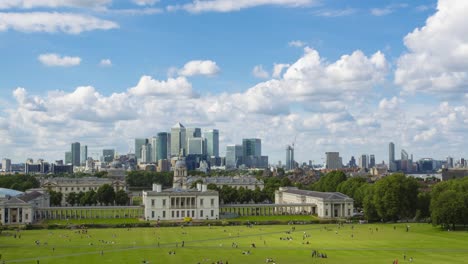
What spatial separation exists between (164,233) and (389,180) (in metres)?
44.4

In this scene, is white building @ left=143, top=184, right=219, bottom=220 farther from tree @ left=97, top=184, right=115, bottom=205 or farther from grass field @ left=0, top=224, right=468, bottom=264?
grass field @ left=0, top=224, right=468, bottom=264

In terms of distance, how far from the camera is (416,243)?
89.0 metres

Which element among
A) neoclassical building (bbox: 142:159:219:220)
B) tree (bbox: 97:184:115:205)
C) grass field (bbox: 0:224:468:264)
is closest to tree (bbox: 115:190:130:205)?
tree (bbox: 97:184:115:205)

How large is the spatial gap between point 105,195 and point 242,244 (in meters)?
79.4

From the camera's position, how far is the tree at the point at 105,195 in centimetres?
16200

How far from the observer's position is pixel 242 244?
295 ft

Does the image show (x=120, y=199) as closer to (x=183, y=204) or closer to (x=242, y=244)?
(x=183, y=204)

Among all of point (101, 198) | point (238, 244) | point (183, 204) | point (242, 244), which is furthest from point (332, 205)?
point (101, 198)

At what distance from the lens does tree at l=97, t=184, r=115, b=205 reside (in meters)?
162

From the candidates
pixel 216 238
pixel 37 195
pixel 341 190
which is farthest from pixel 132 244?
pixel 341 190

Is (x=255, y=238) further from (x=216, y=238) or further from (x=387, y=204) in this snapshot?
(x=387, y=204)

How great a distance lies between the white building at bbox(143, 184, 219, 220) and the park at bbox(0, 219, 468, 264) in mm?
21229

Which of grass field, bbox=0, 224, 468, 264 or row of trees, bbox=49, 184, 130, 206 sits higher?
row of trees, bbox=49, 184, 130, 206

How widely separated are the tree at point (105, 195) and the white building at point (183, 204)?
69.1ft
